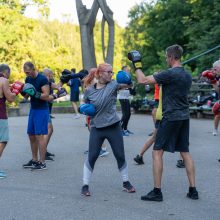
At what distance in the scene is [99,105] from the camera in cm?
691

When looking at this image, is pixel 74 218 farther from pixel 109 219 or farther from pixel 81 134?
pixel 81 134

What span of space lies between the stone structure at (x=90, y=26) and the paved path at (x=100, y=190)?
394 inches

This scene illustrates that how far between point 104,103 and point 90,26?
602 inches

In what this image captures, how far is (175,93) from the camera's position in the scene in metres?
6.49

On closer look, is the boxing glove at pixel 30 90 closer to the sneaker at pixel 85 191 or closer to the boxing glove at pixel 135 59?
the sneaker at pixel 85 191

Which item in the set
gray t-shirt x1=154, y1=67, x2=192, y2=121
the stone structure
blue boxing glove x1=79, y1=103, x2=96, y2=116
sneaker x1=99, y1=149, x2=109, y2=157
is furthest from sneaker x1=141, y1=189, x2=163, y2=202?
the stone structure

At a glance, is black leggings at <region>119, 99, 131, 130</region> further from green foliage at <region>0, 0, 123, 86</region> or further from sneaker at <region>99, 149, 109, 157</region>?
green foliage at <region>0, 0, 123, 86</region>

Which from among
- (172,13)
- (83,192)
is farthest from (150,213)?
(172,13)

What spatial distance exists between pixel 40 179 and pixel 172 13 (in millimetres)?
26257

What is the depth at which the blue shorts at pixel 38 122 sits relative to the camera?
862cm

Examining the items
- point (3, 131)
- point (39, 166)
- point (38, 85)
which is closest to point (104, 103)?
point (38, 85)

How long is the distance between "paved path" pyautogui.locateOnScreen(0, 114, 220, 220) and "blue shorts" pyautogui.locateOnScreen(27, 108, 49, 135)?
65 cm

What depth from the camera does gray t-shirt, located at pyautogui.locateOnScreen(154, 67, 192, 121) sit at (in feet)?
21.0

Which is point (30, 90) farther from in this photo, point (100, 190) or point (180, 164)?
point (180, 164)
